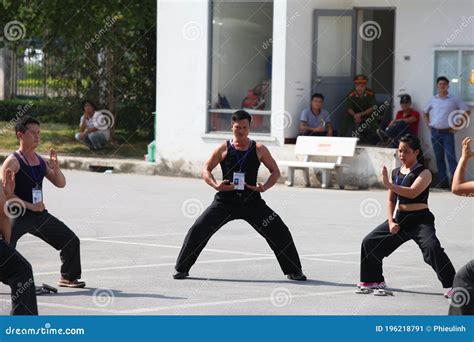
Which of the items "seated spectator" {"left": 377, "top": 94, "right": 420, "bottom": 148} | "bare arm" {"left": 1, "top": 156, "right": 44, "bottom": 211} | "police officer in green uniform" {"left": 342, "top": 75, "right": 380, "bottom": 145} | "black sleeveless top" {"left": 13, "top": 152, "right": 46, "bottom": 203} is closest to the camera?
"bare arm" {"left": 1, "top": 156, "right": 44, "bottom": 211}

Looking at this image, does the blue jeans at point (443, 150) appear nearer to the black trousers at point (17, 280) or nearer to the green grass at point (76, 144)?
the green grass at point (76, 144)

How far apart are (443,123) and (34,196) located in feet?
40.9

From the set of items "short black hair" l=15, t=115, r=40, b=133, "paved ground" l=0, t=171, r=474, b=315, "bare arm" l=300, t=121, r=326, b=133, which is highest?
"short black hair" l=15, t=115, r=40, b=133

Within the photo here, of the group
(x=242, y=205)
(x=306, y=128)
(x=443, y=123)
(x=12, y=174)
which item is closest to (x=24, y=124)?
(x=12, y=174)

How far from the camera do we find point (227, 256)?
49.4 ft

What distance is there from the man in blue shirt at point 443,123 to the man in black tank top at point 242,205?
34.0ft

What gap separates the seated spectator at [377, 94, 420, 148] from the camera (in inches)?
939

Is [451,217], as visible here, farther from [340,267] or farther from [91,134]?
[91,134]

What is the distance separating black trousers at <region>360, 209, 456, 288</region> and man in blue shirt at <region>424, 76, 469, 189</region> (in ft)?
36.3

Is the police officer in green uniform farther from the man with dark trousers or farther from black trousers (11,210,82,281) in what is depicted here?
the man with dark trousers

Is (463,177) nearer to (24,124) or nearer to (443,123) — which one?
(24,124)

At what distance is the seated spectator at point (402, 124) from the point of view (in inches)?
939

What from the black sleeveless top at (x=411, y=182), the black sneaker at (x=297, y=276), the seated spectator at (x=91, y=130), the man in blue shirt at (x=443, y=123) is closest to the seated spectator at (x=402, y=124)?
the man in blue shirt at (x=443, y=123)

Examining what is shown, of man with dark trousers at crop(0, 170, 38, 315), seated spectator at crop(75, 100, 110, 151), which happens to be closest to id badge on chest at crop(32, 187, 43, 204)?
man with dark trousers at crop(0, 170, 38, 315)
